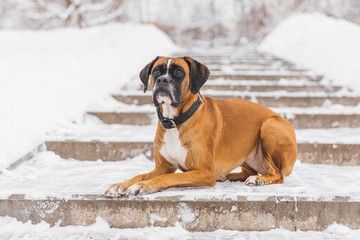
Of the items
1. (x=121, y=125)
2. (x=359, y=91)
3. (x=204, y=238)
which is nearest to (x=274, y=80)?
(x=359, y=91)

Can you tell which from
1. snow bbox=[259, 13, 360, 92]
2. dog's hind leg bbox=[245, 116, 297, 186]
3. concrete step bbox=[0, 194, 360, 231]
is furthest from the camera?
snow bbox=[259, 13, 360, 92]

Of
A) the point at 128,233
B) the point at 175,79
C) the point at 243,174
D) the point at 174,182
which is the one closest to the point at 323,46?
the point at 243,174

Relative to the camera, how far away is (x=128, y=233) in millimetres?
2154

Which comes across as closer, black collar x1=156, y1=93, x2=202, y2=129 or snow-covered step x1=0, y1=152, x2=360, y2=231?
snow-covered step x1=0, y1=152, x2=360, y2=231

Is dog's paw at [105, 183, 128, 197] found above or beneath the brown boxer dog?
beneath

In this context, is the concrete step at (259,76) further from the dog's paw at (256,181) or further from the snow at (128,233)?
the snow at (128,233)

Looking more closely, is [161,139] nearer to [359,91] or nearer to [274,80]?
[359,91]

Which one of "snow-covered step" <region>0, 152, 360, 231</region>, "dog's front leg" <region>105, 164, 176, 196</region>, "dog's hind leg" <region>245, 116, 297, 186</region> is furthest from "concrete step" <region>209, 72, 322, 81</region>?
"snow-covered step" <region>0, 152, 360, 231</region>

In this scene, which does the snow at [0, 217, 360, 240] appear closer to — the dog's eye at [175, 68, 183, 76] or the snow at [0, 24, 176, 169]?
the snow at [0, 24, 176, 169]

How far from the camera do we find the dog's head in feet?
7.52

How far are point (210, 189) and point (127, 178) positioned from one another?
71 centimetres

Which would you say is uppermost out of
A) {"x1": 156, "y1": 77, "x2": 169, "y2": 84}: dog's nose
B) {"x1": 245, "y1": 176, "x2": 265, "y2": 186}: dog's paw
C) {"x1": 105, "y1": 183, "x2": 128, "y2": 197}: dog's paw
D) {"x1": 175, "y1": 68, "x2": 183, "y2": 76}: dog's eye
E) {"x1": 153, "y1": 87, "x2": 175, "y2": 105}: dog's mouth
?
{"x1": 175, "y1": 68, "x2": 183, "y2": 76}: dog's eye

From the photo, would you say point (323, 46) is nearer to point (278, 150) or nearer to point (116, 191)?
point (278, 150)

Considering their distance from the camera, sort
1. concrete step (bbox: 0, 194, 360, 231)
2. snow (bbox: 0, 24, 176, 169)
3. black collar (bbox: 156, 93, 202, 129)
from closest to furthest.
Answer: concrete step (bbox: 0, 194, 360, 231) → black collar (bbox: 156, 93, 202, 129) → snow (bbox: 0, 24, 176, 169)
